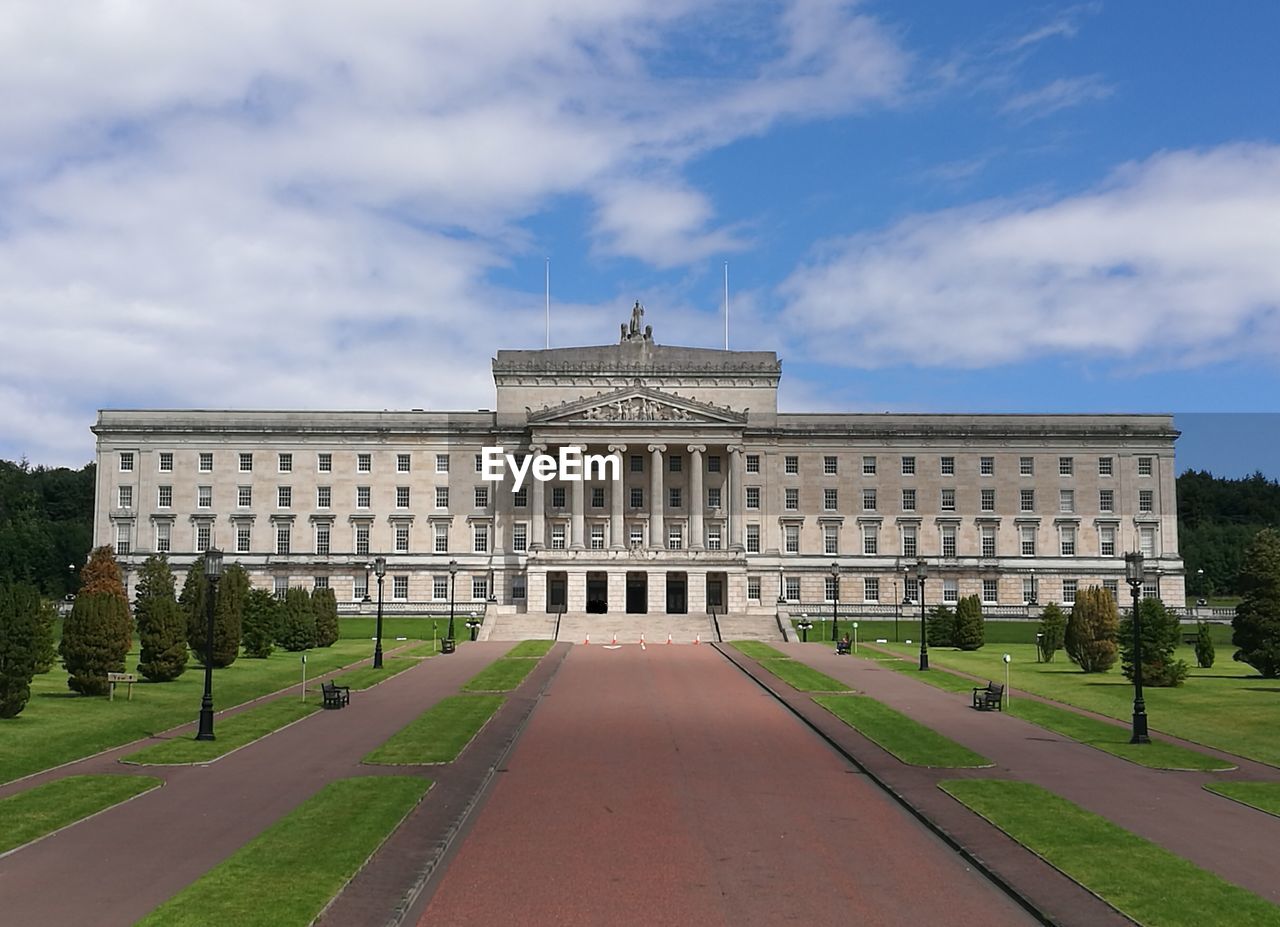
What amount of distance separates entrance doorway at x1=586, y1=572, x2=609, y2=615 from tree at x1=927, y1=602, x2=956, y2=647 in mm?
31925

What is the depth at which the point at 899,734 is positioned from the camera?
1345 inches

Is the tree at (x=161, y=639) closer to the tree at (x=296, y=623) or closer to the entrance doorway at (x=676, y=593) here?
the tree at (x=296, y=623)

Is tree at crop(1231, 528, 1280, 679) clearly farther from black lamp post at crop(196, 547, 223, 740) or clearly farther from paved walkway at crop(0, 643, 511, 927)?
black lamp post at crop(196, 547, 223, 740)

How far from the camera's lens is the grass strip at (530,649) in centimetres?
6461

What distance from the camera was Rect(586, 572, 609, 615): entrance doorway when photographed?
99500 mm

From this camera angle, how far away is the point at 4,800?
23.9m

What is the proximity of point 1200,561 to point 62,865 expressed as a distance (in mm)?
145163

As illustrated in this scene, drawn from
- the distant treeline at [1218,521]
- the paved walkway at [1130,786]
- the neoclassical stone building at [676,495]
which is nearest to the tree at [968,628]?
the paved walkway at [1130,786]

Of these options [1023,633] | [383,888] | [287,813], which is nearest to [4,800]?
[287,813]

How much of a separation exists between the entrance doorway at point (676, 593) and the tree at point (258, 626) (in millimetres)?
41033

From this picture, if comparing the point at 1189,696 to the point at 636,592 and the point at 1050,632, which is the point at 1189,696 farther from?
the point at 636,592

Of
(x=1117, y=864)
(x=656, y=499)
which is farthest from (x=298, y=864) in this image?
(x=656, y=499)

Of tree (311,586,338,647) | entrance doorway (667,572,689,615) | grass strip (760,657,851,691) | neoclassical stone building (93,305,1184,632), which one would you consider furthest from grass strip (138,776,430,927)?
neoclassical stone building (93,305,1184,632)

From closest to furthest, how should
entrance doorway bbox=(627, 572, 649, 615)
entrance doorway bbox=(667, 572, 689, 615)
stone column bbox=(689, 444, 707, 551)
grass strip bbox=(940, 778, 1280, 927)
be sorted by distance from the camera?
grass strip bbox=(940, 778, 1280, 927) < entrance doorway bbox=(667, 572, 689, 615) < entrance doorway bbox=(627, 572, 649, 615) < stone column bbox=(689, 444, 707, 551)
